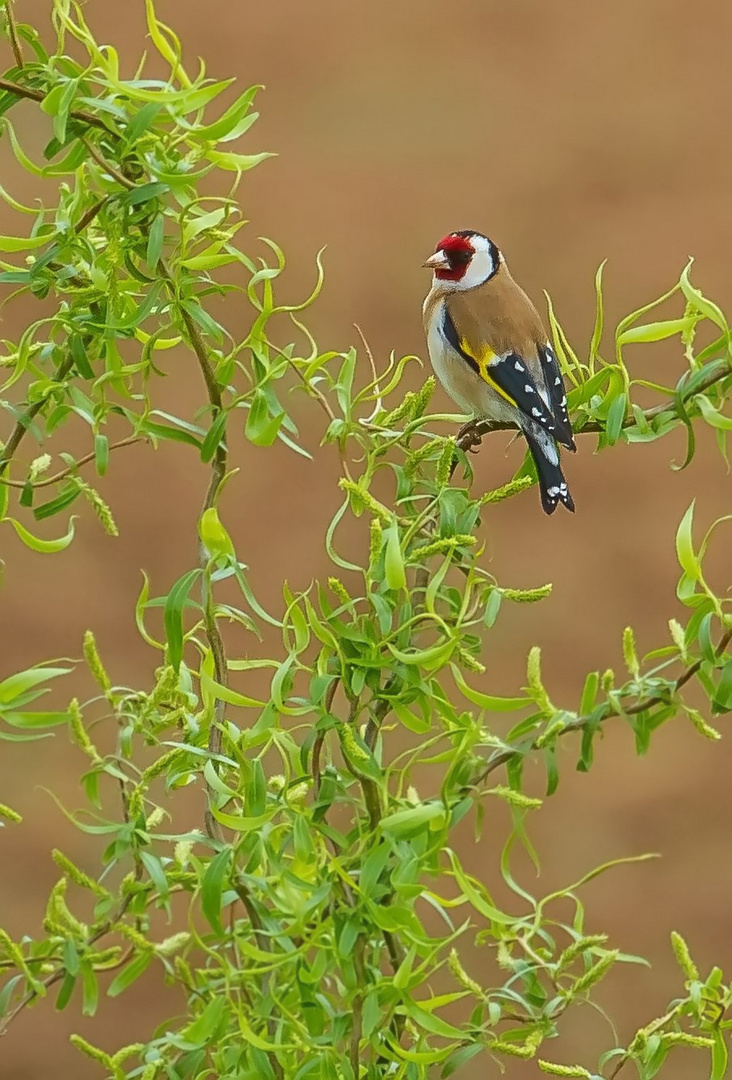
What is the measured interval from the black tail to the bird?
0.7 inches

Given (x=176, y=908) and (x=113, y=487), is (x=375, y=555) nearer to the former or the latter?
(x=176, y=908)

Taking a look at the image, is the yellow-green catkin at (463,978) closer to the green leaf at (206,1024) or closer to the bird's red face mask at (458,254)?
the green leaf at (206,1024)

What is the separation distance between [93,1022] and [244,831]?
1575 mm

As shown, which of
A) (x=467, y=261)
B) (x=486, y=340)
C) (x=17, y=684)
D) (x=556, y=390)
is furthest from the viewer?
(x=467, y=261)

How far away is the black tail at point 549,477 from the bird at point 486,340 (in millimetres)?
18

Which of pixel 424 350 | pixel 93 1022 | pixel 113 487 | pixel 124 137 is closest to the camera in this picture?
pixel 124 137

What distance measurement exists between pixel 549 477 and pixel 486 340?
34 centimetres

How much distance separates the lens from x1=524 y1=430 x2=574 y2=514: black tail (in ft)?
2.67

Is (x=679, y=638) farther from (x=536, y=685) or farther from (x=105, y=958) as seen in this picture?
(x=105, y=958)

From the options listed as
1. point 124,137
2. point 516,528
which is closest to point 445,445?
point 124,137

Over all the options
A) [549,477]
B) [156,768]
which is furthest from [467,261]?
[156,768]

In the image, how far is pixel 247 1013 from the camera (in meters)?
0.55

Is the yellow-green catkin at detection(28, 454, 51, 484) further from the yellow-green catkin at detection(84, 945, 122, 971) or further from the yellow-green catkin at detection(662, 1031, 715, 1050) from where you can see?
the yellow-green catkin at detection(662, 1031, 715, 1050)

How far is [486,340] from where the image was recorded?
1.17m
